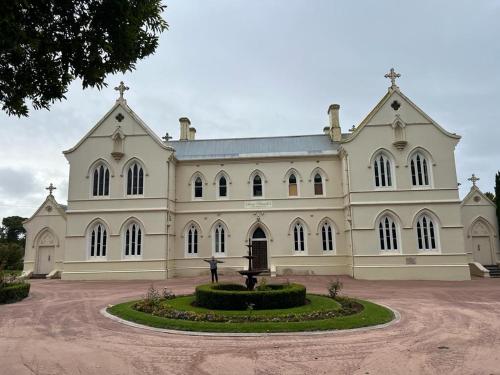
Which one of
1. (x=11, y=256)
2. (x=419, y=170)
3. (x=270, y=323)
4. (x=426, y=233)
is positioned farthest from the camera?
(x=11, y=256)

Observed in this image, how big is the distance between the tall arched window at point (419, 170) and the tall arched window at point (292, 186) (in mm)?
7820

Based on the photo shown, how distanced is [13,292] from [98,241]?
33.6 ft

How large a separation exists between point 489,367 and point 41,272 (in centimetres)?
2837

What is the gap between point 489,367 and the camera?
6.68 metres

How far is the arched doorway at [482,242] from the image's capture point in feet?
85.6

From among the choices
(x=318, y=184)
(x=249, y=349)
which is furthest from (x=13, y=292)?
(x=318, y=184)

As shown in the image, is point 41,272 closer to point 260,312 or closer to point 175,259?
point 175,259

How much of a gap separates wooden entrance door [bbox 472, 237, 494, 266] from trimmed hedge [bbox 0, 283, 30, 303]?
2799 centimetres

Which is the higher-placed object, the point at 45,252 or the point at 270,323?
the point at 45,252

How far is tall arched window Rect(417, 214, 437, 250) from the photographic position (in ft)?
76.2

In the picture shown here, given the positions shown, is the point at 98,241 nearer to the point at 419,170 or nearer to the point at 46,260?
the point at 46,260

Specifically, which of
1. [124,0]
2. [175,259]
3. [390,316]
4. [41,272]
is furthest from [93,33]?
[41,272]

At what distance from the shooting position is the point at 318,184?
2620 cm

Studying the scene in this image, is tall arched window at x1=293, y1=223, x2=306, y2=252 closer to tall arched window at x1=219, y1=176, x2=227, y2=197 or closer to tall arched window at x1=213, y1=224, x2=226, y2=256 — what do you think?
tall arched window at x1=213, y1=224, x2=226, y2=256
